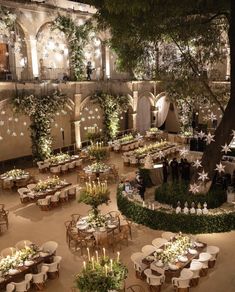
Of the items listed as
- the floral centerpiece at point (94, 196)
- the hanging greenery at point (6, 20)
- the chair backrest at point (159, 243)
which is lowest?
the chair backrest at point (159, 243)

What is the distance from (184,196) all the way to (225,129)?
9.15ft

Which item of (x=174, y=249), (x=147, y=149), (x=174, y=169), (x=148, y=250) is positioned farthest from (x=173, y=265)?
(x=147, y=149)

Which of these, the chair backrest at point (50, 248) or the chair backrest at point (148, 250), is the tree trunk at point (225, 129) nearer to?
the chair backrest at point (148, 250)

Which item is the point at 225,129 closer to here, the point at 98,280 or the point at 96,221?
the point at 96,221

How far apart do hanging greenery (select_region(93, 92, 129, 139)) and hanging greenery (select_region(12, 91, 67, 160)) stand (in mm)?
3789

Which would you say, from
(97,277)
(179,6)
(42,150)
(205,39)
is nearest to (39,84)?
(42,150)

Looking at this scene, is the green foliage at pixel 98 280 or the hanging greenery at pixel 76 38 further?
the hanging greenery at pixel 76 38

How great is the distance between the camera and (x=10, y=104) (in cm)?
1908

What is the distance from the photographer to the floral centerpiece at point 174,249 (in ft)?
32.2

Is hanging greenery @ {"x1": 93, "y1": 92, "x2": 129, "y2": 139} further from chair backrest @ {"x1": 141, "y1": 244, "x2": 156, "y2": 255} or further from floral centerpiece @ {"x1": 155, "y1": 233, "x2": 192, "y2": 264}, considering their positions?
chair backrest @ {"x1": 141, "y1": 244, "x2": 156, "y2": 255}

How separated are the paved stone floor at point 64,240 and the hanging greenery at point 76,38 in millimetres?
8733

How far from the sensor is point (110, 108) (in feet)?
80.6

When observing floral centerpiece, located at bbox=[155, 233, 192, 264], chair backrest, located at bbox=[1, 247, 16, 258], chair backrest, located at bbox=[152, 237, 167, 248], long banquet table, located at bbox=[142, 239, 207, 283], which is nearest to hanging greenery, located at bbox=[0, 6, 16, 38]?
chair backrest, located at bbox=[1, 247, 16, 258]

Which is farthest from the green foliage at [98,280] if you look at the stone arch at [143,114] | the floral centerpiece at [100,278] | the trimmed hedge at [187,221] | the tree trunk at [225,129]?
the stone arch at [143,114]
